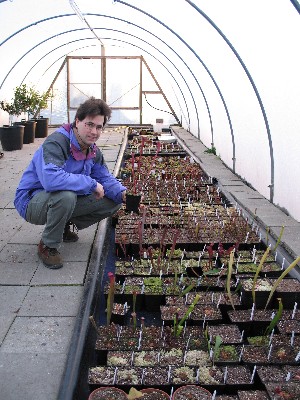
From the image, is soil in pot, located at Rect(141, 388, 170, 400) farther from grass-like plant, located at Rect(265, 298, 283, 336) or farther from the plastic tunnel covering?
the plastic tunnel covering

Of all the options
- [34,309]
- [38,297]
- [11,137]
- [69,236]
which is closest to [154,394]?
[34,309]

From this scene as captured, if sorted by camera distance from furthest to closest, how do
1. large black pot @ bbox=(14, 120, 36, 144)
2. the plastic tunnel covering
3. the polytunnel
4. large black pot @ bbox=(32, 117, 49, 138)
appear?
large black pot @ bbox=(32, 117, 49, 138)
large black pot @ bbox=(14, 120, 36, 144)
the plastic tunnel covering
the polytunnel

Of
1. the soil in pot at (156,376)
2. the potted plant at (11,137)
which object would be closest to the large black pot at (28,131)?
the potted plant at (11,137)

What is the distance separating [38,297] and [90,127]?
3.85 feet

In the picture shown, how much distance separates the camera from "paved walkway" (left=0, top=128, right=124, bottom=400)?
2.23m

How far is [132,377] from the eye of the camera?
2135 millimetres

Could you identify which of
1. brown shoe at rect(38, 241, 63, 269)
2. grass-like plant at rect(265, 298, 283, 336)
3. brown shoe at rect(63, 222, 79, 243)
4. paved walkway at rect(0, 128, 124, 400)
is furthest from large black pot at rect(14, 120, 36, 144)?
grass-like plant at rect(265, 298, 283, 336)

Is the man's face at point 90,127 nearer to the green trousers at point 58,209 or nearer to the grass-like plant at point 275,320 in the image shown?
the green trousers at point 58,209

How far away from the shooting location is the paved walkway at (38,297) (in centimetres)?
226

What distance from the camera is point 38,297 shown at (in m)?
3.05

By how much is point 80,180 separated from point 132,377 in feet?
5.06

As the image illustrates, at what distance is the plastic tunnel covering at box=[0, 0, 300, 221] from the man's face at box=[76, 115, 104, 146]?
6.15 ft

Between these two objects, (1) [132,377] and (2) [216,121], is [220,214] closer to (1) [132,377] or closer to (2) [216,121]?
(1) [132,377]

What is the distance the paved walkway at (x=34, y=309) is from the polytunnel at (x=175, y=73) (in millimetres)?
15
